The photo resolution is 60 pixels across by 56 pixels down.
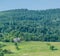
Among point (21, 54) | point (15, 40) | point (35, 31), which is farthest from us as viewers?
point (35, 31)

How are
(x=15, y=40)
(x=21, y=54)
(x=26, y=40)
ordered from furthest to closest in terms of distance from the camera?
(x=26, y=40) → (x=15, y=40) → (x=21, y=54)

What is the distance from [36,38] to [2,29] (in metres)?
36.2

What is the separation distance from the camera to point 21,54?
87750 mm

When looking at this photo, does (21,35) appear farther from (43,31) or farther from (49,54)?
(49,54)

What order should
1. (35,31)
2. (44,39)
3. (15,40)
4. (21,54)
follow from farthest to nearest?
(35,31), (44,39), (15,40), (21,54)

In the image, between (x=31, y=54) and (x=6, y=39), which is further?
(x=6, y=39)

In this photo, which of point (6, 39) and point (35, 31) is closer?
point (6, 39)

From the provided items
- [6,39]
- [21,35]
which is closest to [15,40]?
[6,39]

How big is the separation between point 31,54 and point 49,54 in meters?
5.60

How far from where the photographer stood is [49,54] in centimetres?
8819

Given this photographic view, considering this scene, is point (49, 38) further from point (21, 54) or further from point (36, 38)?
point (21, 54)

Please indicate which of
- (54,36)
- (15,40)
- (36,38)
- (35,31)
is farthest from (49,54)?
(35,31)

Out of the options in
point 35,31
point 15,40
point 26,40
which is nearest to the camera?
point 15,40

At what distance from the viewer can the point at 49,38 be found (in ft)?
499
